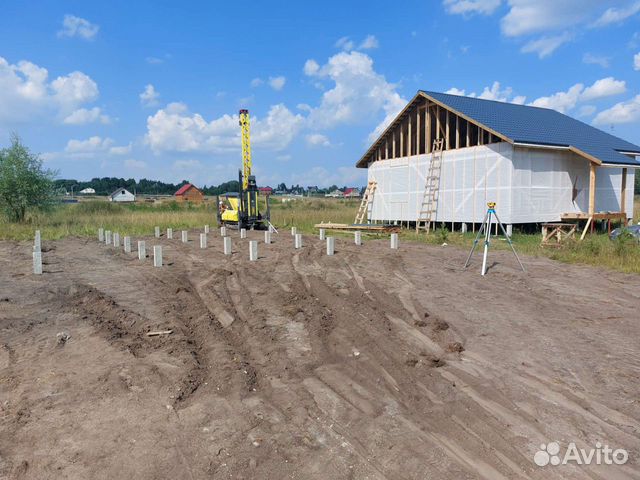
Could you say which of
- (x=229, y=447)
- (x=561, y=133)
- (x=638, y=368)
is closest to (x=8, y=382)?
(x=229, y=447)

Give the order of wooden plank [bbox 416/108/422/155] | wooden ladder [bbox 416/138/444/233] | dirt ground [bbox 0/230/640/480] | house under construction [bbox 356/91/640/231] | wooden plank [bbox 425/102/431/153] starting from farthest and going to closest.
→ wooden plank [bbox 416/108/422/155] → wooden plank [bbox 425/102/431/153] → wooden ladder [bbox 416/138/444/233] → house under construction [bbox 356/91/640/231] → dirt ground [bbox 0/230/640/480]

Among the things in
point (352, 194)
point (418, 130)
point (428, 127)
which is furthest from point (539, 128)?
point (352, 194)

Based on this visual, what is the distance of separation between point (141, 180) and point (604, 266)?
139632mm

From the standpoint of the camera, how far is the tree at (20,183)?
88.4 ft

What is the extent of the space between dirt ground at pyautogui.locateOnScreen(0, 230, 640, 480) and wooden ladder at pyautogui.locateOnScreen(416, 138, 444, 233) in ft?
43.1

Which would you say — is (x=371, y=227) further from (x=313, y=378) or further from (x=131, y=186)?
(x=131, y=186)

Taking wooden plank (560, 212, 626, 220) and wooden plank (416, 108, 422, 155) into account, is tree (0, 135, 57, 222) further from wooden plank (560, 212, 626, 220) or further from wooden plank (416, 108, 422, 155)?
wooden plank (560, 212, 626, 220)

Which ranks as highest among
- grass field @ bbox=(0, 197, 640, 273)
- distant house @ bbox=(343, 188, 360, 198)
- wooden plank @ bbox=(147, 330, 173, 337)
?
distant house @ bbox=(343, 188, 360, 198)

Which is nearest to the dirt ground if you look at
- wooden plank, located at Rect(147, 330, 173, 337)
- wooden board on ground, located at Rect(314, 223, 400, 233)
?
wooden plank, located at Rect(147, 330, 173, 337)

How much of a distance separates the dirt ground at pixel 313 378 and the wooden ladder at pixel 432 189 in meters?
13.1

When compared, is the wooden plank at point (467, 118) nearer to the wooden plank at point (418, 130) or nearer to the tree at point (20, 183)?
the wooden plank at point (418, 130)

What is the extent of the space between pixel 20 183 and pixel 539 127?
28.0 m

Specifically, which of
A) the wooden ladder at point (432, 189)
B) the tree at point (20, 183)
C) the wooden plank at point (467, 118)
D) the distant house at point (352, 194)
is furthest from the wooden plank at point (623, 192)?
the distant house at point (352, 194)

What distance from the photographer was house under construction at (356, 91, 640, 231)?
64.6ft
